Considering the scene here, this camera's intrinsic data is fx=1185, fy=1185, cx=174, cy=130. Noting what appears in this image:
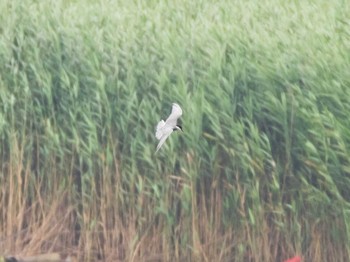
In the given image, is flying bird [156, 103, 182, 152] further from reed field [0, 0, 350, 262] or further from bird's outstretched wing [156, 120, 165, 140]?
reed field [0, 0, 350, 262]

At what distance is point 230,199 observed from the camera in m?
7.09

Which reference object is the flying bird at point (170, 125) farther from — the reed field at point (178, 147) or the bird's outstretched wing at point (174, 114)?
the reed field at point (178, 147)

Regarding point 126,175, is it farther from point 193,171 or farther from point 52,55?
point 52,55

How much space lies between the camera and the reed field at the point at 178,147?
701 cm

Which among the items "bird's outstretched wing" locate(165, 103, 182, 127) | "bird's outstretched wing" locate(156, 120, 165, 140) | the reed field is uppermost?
"bird's outstretched wing" locate(165, 103, 182, 127)

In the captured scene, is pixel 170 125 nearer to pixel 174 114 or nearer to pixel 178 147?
pixel 174 114

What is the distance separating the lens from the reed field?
7008 mm

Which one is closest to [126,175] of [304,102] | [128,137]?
[128,137]

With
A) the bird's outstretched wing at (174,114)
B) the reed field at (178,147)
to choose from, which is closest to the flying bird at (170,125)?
the bird's outstretched wing at (174,114)

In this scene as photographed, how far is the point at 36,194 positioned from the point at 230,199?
49.0 inches

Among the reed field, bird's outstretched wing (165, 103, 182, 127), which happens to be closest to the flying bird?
bird's outstretched wing (165, 103, 182, 127)

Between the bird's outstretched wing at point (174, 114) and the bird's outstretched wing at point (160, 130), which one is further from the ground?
the bird's outstretched wing at point (174, 114)

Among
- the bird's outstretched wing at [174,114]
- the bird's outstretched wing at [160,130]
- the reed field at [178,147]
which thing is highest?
→ the bird's outstretched wing at [174,114]

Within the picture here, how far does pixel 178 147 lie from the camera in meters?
7.14
